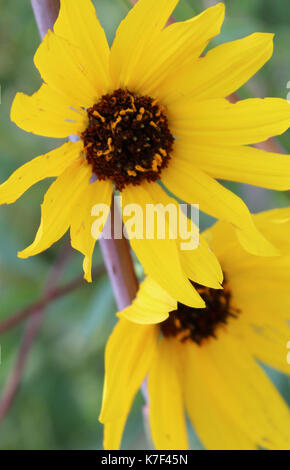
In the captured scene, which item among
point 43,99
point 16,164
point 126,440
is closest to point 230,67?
point 43,99

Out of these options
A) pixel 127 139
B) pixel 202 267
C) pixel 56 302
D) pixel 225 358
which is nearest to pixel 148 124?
pixel 127 139

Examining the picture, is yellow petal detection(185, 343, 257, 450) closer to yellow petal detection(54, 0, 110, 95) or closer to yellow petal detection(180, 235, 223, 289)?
yellow petal detection(180, 235, 223, 289)

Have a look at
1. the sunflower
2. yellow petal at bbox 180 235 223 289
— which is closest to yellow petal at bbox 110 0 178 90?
the sunflower

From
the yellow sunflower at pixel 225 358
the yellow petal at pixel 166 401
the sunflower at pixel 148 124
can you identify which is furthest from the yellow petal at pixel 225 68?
the yellow petal at pixel 166 401

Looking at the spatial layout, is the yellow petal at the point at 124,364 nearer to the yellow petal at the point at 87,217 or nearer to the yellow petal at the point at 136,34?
the yellow petal at the point at 87,217

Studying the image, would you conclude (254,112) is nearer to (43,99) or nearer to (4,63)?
(43,99)

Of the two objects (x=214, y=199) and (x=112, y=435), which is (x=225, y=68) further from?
(x=112, y=435)
